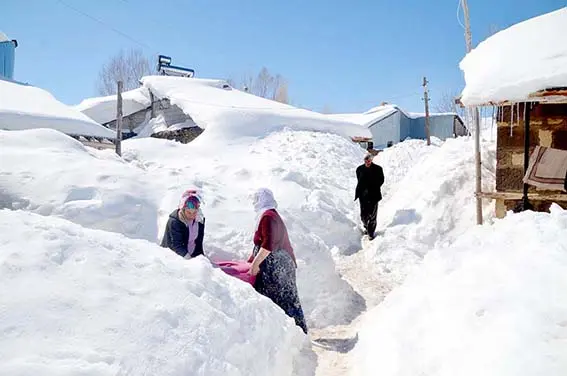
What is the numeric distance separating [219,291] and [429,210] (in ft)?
20.9

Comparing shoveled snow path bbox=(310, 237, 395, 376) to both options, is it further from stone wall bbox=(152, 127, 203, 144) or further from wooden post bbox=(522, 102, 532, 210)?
stone wall bbox=(152, 127, 203, 144)

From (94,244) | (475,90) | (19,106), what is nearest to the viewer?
(94,244)

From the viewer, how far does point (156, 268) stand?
2.74 m

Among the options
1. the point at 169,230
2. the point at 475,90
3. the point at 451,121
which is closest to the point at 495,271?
the point at 169,230

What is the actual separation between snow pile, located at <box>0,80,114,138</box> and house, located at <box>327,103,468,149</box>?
17.1 m

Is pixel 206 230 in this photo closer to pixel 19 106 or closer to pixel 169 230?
pixel 169 230

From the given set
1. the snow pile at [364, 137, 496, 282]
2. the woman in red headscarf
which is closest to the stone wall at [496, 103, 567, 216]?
the snow pile at [364, 137, 496, 282]

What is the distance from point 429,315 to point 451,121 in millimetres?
30402

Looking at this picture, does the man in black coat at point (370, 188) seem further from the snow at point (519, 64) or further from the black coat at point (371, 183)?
the snow at point (519, 64)

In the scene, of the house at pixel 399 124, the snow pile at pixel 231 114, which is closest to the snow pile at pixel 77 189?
the snow pile at pixel 231 114

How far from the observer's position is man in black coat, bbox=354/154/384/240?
8188 millimetres

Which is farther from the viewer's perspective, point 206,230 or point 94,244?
point 206,230

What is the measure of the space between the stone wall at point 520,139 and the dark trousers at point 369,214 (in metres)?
2.12

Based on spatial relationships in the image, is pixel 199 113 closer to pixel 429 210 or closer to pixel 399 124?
pixel 429 210
